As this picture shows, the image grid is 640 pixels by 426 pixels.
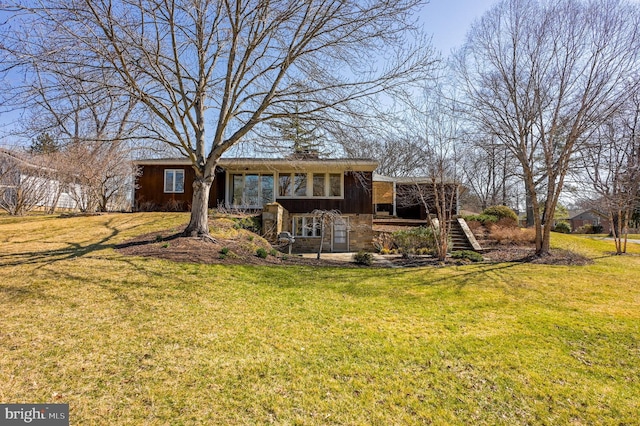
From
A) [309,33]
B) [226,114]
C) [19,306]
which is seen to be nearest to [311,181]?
[226,114]

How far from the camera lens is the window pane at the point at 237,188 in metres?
16.5

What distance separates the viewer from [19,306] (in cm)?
423

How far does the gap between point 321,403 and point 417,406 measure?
863 mm

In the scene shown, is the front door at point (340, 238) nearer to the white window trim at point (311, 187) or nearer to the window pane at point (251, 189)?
the white window trim at point (311, 187)

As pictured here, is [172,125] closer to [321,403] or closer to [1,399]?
[1,399]

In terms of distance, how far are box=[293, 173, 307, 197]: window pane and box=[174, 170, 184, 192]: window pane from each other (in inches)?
246

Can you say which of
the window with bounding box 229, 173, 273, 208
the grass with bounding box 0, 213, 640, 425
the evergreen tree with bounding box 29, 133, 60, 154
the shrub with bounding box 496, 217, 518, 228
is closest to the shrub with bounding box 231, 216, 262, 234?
the window with bounding box 229, 173, 273, 208

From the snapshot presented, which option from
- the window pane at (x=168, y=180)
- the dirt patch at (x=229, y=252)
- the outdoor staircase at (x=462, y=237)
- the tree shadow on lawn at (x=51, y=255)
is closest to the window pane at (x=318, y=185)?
the dirt patch at (x=229, y=252)

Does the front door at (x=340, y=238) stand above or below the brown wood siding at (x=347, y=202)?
below

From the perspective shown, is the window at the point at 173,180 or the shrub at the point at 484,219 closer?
the window at the point at 173,180

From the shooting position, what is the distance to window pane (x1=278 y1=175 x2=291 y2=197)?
16.4m

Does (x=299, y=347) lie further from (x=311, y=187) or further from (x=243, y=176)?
(x=243, y=176)

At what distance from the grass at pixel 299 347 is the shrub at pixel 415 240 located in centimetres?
665

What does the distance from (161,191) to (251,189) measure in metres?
5.01
